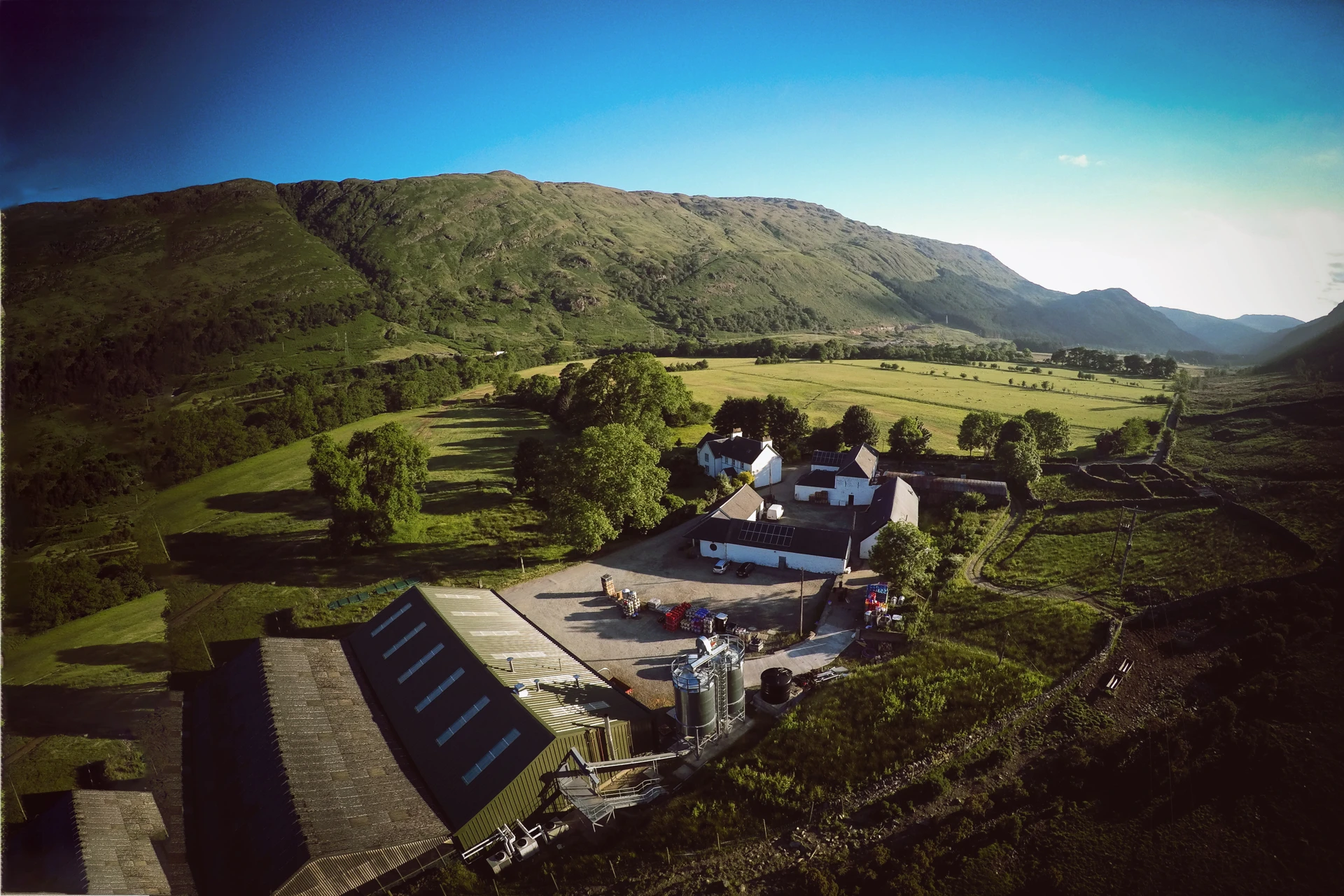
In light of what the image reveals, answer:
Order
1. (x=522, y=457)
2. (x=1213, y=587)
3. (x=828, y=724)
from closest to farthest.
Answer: (x=828, y=724)
(x=1213, y=587)
(x=522, y=457)

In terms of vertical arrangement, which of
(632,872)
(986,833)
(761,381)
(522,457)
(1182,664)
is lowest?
(632,872)

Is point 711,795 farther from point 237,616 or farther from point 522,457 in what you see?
point 522,457

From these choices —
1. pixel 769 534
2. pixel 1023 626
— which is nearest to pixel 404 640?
pixel 769 534

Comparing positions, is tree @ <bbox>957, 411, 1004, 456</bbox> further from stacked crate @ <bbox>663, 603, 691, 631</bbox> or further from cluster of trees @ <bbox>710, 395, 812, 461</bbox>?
stacked crate @ <bbox>663, 603, 691, 631</bbox>

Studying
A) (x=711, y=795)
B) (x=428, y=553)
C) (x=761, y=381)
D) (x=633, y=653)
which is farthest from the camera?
(x=761, y=381)

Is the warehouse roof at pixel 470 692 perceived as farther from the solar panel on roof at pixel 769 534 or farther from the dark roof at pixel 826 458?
the dark roof at pixel 826 458

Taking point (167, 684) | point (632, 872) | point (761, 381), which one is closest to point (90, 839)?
point (167, 684)
